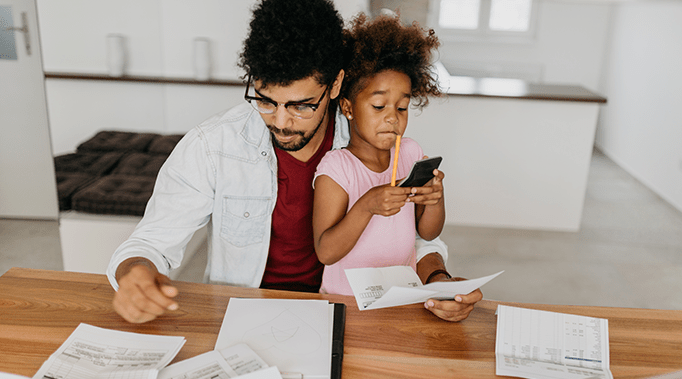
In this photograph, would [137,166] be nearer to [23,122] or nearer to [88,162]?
[88,162]

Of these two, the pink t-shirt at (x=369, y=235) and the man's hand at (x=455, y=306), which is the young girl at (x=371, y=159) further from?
the man's hand at (x=455, y=306)

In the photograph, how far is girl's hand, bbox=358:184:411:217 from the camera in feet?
3.42

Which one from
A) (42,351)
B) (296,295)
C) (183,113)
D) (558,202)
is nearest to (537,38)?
(558,202)

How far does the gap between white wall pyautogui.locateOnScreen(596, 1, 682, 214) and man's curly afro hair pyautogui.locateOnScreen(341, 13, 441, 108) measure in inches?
126

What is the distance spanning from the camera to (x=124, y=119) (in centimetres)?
249

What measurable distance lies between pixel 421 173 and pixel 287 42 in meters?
0.39

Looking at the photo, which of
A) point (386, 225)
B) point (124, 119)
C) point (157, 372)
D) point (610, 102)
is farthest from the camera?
point (610, 102)

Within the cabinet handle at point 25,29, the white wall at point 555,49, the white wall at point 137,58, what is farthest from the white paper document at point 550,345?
the white wall at point 555,49

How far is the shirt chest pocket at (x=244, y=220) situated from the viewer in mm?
1305

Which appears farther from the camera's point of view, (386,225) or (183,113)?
(183,113)

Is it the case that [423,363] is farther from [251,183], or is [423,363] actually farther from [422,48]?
[422,48]

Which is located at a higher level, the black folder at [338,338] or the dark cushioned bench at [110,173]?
the black folder at [338,338]

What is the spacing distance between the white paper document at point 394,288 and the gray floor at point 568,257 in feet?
4.89

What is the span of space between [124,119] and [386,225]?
1.71 m
